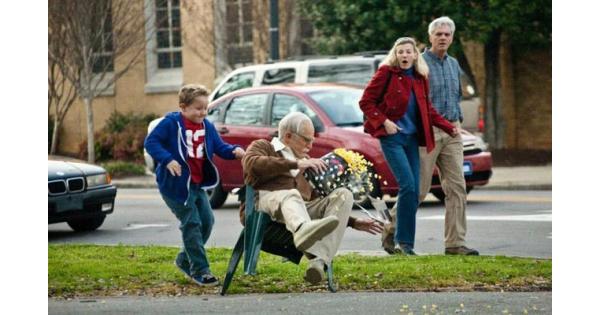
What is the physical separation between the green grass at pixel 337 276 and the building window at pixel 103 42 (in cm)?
1952

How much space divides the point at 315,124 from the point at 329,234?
26.5 feet

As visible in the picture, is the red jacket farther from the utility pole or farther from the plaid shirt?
the utility pole

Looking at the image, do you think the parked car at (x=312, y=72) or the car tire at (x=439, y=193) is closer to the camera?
the car tire at (x=439, y=193)

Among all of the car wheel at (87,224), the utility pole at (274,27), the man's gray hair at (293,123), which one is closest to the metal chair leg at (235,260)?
the man's gray hair at (293,123)

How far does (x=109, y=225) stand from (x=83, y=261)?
510cm

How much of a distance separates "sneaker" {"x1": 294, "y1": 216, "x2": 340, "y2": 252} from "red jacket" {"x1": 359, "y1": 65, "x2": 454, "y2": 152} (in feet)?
7.72

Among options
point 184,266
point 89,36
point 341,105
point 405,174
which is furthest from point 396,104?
point 89,36

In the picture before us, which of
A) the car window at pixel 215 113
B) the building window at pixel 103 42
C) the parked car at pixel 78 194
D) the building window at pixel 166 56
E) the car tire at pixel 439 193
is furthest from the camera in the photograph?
the building window at pixel 166 56

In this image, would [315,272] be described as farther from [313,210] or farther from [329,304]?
[313,210]

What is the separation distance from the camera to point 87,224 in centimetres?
1570

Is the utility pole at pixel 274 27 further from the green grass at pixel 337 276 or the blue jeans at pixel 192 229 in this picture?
the blue jeans at pixel 192 229

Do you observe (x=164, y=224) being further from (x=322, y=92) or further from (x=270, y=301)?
(x=270, y=301)

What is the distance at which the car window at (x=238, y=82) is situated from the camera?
23547 millimetres
